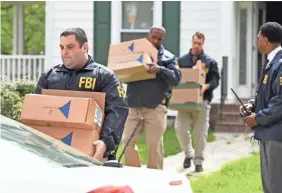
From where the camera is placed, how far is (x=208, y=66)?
9930 mm

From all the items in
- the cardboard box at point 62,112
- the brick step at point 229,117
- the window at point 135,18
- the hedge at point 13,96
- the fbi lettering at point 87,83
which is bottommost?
the brick step at point 229,117

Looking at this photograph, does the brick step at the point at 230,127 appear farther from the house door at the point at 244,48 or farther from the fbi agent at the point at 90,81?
the fbi agent at the point at 90,81

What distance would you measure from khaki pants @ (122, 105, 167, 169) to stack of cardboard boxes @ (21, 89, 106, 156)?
2.93 m

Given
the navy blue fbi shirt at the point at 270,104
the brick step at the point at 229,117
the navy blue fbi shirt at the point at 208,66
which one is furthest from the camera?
the brick step at the point at 229,117

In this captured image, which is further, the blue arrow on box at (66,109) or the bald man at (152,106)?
the bald man at (152,106)

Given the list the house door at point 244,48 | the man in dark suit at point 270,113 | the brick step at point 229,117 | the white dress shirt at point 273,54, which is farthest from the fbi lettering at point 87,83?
the house door at point 244,48

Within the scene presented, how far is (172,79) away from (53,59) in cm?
805

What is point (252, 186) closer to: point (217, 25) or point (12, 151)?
point (12, 151)

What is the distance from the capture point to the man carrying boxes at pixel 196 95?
31.8ft

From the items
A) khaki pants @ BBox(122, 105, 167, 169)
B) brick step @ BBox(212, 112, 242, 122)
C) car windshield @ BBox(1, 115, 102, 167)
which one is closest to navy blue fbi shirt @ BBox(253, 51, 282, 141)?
khaki pants @ BBox(122, 105, 167, 169)

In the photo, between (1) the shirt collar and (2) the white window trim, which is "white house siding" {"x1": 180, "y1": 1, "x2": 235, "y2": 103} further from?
(1) the shirt collar

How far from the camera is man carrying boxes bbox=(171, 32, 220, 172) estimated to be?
9703 millimetres

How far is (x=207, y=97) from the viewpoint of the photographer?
10.1 meters

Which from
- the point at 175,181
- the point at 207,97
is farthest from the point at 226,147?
the point at 175,181
